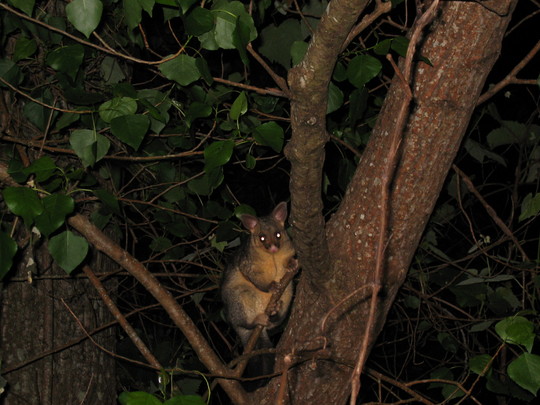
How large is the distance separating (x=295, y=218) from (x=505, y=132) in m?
2.25

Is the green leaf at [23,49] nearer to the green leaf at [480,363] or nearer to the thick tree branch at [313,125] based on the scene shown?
the thick tree branch at [313,125]

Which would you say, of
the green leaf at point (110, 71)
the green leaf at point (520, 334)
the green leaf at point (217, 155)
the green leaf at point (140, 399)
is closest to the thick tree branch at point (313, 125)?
the green leaf at point (217, 155)

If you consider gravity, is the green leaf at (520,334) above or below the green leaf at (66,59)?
below

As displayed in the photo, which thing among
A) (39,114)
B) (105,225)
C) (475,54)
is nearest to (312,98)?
(475,54)

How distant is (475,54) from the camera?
2332mm

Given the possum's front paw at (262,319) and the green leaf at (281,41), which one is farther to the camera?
the possum's front paw at (262,319)

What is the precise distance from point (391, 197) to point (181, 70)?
977mm

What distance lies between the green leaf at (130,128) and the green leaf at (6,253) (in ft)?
1.79

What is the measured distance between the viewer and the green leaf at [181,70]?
246 centimetres

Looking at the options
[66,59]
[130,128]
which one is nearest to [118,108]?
Answer: [130,128]

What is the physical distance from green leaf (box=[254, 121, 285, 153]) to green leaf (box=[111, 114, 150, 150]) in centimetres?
47

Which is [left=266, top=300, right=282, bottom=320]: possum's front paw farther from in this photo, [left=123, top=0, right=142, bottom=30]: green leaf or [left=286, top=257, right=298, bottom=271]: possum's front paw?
[left=123, top=0, right=142, bottom=30]: green leaf

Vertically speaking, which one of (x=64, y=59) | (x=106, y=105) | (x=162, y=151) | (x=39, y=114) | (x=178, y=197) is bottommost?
(x=178, y=197)

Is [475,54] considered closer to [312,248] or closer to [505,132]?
[312,248]
